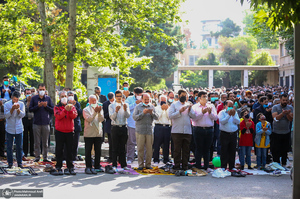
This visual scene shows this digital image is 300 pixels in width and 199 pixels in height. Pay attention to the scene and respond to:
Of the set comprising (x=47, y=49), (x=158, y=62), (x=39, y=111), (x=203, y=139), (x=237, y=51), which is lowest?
(x=203, y=139)

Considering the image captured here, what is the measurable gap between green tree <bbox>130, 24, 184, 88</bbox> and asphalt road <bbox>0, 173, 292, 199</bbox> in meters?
38.2

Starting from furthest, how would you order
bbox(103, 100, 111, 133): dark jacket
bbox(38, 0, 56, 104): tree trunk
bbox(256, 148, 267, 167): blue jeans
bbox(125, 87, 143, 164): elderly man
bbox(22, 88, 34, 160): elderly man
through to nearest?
→ bbox(38, 0, 56, 104): tree trunk < bbox(22, 88, 34, 160): elderly man < bbox(125, 87, 143, 164): elderly man < bbox(103, 100, 111, 133): dark jacket < bbox(256, 148, 267, 167): blue jeans

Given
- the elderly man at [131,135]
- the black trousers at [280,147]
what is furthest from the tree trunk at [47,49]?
the black trousers at [280,147]

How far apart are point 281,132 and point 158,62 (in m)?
Answer: 38.3

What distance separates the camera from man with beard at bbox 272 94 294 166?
1312 centimetres

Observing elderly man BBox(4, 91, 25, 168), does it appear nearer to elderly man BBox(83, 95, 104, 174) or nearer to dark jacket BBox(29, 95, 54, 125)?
dark jacket BBox(29, 95, 54, 125)

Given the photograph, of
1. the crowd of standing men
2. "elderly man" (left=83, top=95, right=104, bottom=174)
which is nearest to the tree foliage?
the crowd of standing men

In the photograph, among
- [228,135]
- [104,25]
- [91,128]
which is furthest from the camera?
[104,25]

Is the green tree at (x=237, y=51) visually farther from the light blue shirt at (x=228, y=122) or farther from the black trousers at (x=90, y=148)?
the black trousers at (x=90, y=148)

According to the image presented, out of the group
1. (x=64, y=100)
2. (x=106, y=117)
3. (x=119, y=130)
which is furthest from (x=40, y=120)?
Answer: (x=119, y=130)

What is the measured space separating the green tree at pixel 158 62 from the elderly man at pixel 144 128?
120ft

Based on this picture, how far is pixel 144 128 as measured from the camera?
12352 millimetres

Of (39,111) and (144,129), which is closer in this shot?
(144,129)

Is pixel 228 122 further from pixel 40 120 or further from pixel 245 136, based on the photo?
pixel 40 120
